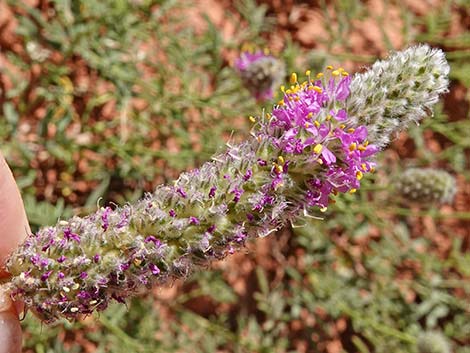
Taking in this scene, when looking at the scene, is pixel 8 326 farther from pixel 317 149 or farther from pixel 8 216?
pixel 317 149

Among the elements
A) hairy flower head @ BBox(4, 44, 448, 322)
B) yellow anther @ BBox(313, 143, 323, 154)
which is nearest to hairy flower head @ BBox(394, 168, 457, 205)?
hairy flower head @ BBox(4, 44, 448, 322)

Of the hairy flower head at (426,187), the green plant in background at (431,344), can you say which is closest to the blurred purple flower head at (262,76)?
the hairy flower head at (426,187)

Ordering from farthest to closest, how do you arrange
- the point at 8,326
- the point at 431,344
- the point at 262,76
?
the point at 431,344
the point at 262,76
the point at 8,326

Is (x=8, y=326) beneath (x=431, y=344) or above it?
above

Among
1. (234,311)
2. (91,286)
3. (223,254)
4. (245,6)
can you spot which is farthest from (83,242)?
(245,6)

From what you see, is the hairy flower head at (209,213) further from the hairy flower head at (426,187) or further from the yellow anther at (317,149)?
the hairy flower head at (426,187)

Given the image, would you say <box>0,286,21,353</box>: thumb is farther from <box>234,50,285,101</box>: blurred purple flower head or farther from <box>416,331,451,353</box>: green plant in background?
<box>416,331,451,353</box>: green plant in background

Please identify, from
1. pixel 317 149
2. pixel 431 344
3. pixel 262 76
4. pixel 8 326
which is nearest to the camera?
pixel 317 149

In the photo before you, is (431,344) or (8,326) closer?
(8,326)

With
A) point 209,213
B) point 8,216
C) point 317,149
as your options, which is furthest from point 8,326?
point 317,149
